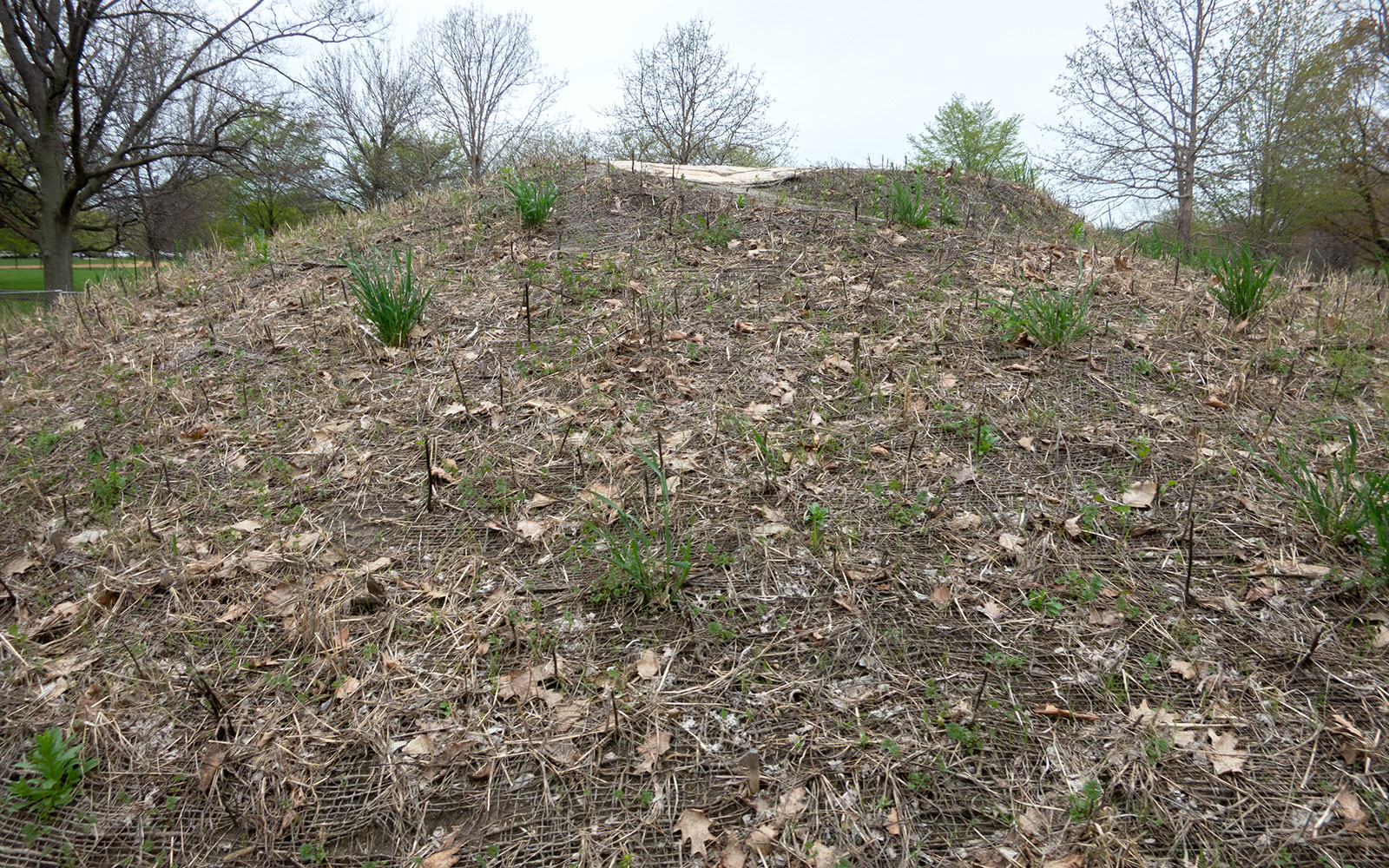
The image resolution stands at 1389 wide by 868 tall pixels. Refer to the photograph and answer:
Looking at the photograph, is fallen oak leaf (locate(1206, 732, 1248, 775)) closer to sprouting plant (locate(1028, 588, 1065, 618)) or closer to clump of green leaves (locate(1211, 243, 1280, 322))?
sprouting plant (locate(1028, 588, 1065, 618))

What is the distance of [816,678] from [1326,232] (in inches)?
881

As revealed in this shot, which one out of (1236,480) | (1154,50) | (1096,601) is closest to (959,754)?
(1096,601)

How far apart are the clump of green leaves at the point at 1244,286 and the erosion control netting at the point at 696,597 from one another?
0.20 m

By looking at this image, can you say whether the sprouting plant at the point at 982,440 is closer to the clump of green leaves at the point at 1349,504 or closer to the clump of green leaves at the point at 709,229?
the clump of green leaves at the point at 1349,504

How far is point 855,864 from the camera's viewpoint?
72.3 inches

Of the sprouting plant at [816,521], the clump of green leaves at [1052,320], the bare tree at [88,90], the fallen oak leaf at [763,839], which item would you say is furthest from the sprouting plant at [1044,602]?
the bare tree at [88,90]

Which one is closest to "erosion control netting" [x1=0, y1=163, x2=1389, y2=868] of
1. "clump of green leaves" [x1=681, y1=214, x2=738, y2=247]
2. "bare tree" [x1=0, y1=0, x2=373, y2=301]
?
"clump of green leaves" [x1=681, y1=214, x2=738, y2=247]

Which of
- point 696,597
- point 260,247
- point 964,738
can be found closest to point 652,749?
point 696,597

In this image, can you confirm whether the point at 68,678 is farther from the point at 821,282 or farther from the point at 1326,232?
the point at 1326,232

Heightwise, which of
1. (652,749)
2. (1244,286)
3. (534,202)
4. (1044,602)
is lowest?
(652,749)

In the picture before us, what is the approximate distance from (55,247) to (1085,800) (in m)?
18.6

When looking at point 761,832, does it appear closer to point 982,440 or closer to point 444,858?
point 444,858

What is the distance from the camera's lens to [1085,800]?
6.27 feet

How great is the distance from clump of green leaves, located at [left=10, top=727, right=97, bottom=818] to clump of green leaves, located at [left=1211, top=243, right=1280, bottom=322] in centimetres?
612
